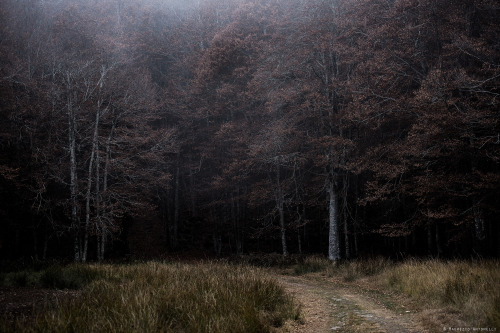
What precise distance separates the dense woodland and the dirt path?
16.1 ft

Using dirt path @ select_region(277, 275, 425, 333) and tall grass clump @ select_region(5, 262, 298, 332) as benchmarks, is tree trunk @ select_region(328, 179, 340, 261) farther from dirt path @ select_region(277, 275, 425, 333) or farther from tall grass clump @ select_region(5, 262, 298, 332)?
tall grass clump @ select_region(5, 262, 298, 332)

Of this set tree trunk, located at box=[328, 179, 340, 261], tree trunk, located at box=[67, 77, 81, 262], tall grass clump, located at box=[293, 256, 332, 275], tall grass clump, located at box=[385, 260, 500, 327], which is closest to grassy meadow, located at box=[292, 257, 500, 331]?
tall grass clump, located at box=[385, 260, 500, 327]

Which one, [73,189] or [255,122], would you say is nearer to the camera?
[73,189]

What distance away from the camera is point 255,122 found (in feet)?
70.5

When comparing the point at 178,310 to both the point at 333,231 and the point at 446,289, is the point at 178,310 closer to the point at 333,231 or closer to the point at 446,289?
the point at 446,289

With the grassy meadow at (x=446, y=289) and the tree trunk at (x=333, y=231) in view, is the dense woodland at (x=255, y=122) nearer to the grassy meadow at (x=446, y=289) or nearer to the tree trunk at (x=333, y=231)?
the tree trunk at (x=333, y=231)

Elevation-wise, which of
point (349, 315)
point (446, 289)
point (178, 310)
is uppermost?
point (178, 310)

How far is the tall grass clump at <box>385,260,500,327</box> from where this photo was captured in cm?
460

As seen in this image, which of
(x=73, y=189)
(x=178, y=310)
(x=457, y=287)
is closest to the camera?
(x=178, y=310)

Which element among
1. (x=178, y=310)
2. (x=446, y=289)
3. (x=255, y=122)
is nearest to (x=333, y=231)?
(x=446, y=289)

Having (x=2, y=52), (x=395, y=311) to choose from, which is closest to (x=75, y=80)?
(x=2, y=52)

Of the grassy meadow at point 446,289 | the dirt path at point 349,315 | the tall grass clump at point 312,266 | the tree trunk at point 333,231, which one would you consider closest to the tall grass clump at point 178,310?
the dirt path at point 349,315

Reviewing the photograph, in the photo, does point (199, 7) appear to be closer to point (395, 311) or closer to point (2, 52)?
point (2, 52)

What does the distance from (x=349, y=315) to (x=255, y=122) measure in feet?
55.1
